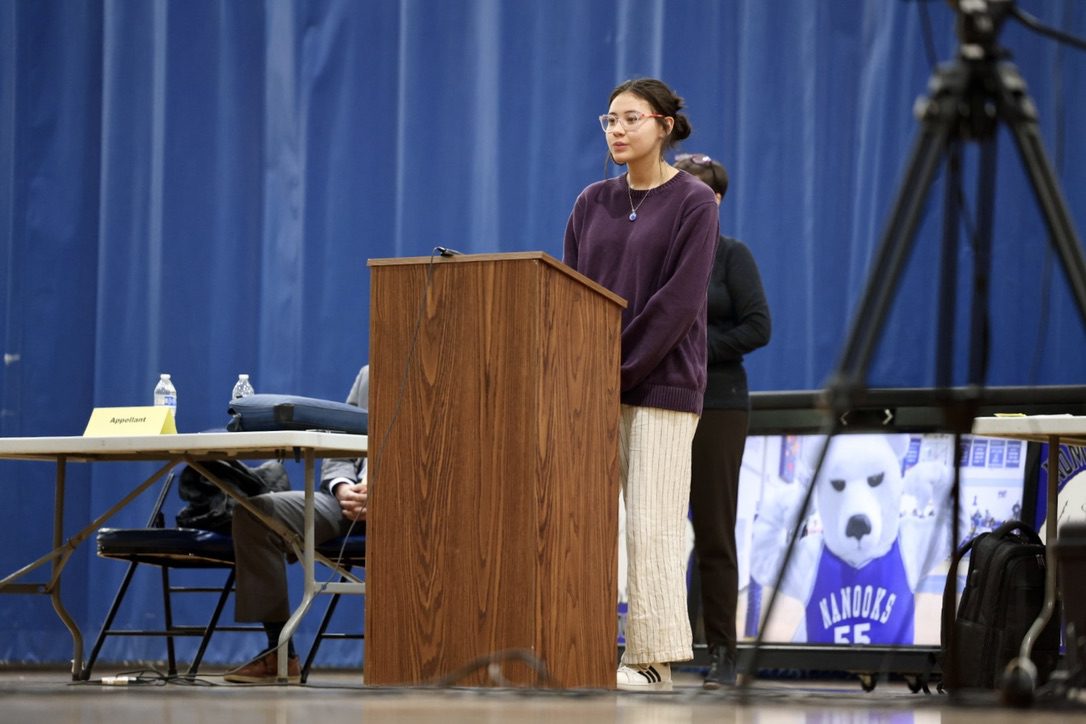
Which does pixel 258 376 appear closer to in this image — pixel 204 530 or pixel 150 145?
pixel 150 145

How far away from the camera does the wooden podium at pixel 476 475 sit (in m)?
2.39

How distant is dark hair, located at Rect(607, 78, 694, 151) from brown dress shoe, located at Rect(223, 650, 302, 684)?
4.75 ft

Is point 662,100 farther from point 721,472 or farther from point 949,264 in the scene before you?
point 949,264

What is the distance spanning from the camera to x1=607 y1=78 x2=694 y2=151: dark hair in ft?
9.87

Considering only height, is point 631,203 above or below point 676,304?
above

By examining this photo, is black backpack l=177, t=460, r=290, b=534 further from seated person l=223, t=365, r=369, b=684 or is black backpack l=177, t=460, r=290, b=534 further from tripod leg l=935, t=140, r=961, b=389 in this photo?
tripod leg l=935, t=140, r=961, b=389

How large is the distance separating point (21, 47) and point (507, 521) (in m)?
3.75

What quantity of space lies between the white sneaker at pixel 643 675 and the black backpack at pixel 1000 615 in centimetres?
56

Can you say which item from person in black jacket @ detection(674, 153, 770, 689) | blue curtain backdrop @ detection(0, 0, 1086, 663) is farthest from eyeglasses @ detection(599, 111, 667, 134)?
blue curtain backdrop @ detection(0, 0, 1086, 663)

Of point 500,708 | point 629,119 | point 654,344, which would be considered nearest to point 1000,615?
point 654,344

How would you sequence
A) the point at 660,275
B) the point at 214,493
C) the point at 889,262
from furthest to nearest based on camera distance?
the point at 214,493 < the point at 660,275 < the point at 889,262

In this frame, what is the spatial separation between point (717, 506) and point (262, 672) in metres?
1.16

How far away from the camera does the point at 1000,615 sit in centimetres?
283

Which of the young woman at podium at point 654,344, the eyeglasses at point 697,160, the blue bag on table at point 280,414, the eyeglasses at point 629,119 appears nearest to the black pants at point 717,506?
the young woman at podium at point 654,344
